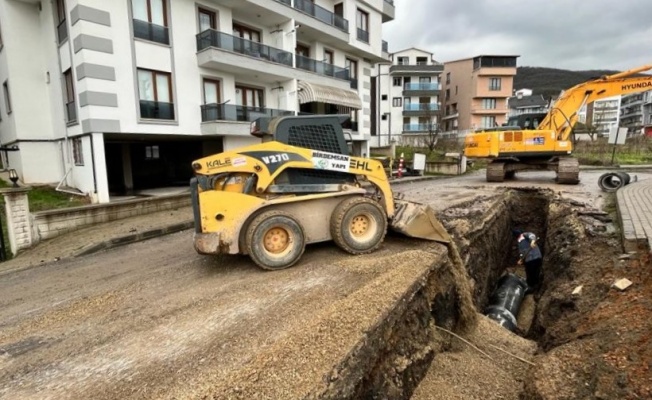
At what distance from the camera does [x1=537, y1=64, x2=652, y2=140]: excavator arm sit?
13.3 meters

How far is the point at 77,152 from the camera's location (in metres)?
13.5

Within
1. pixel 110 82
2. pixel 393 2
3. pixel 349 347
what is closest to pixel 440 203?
pixel 349 347

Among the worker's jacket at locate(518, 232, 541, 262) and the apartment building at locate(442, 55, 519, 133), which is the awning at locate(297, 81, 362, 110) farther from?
the apartment building at locate(442, 55, 519, 133)

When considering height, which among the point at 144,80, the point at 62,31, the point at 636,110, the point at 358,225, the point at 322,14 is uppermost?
the point at 636,110

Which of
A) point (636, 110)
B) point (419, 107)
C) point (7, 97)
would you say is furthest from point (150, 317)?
point (636, 110)

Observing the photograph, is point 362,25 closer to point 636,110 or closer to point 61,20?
point 61,20

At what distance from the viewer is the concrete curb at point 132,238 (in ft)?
25.8

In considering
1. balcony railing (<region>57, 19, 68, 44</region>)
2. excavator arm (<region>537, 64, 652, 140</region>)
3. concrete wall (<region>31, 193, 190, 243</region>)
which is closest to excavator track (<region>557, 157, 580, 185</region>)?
excavator arm (<region>537, 64, 652, 140</region>)

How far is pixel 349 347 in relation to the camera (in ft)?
10.8

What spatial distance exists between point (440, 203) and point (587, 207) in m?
3.72

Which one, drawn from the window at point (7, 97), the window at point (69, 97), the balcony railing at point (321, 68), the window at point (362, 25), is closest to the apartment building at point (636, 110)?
the window at point (362, 25)

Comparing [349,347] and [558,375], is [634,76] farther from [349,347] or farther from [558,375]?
[349,347]

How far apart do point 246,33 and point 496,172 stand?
13339mm

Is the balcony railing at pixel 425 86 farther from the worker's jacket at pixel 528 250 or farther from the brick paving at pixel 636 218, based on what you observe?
the worker's jacket at pixel 528 250
